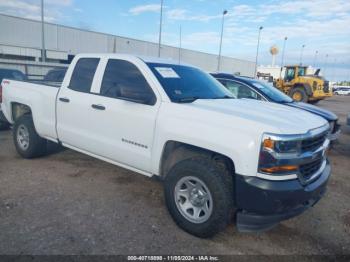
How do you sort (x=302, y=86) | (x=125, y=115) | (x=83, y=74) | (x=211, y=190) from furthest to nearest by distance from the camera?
(x=302, y=86)
(x=83, y=74)
(x=125, y=115)
(x=211, y=190)

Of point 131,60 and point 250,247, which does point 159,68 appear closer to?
point 131,60

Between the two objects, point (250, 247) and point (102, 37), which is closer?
point (250, 247)

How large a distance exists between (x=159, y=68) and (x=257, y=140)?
68.8 inches

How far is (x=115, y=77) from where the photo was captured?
4.01 m

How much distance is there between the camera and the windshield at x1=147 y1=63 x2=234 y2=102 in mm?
3623

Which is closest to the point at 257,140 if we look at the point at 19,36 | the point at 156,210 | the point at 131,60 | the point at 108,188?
the point at 156,210

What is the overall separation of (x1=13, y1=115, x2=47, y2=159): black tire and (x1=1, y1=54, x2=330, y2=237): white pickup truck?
659 mm

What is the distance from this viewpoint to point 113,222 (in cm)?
341

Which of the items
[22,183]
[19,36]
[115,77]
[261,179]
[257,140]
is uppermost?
[19,36]

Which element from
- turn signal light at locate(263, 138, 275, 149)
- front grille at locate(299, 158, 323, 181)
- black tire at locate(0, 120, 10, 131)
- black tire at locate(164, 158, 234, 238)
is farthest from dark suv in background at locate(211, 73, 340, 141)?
black tire at locate(0, 120, 10, 131)

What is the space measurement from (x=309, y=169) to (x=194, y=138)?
4.04 feet

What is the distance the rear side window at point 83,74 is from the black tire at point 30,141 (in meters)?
1.32

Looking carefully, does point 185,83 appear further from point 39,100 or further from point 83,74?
point 39,100

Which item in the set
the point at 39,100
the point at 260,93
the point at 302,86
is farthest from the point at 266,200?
the point at 302,86
